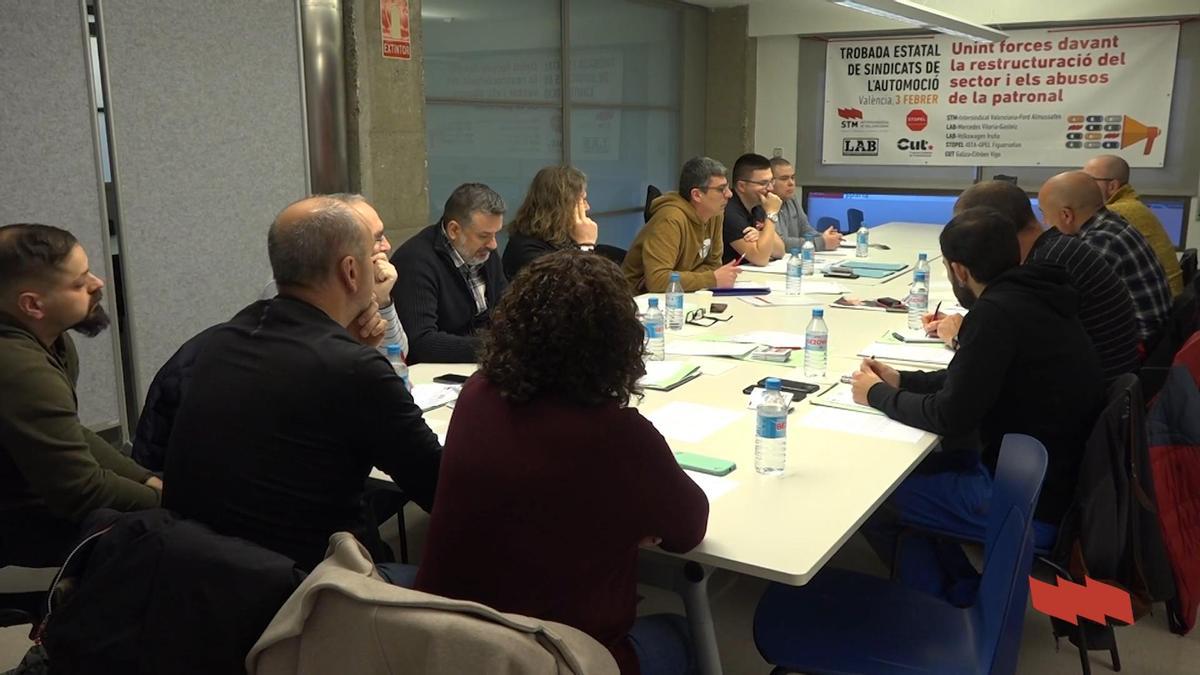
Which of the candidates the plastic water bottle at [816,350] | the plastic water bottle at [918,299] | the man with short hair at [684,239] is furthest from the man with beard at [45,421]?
the plastic water bottle at [918,299]

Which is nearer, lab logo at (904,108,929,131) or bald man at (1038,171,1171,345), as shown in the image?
bald man at (1038,171,1171,345)

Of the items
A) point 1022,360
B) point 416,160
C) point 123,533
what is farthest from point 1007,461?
point 416,160

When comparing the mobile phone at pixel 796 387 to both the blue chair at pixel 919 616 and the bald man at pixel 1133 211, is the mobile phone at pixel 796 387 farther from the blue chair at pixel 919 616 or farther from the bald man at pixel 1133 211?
the bald man at pixel 1133 211

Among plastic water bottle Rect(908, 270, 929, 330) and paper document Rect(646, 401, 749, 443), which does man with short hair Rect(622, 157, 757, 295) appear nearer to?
plastic water bottle Rect(908, 270, 929, 330)

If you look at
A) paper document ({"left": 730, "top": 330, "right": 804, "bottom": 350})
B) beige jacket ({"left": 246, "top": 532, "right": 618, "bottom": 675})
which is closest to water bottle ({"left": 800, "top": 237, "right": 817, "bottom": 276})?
paper document ({"left": 730, "top": 330, "right": 804, "bottom": 350})

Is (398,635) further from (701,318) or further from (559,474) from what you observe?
(701,318)

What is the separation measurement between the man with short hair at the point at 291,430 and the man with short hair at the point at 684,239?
248cm

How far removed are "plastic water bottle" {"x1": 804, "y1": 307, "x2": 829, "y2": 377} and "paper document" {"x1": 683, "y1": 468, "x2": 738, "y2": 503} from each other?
91 centimetres

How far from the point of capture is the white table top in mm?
1623

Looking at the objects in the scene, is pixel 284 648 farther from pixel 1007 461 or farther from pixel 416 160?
pixel 416 160

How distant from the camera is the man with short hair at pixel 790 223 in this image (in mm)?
5715

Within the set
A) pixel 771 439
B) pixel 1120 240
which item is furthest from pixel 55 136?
pixel 1120 240

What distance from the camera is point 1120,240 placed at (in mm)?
3438

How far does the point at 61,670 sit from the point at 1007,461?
5.18 feet
